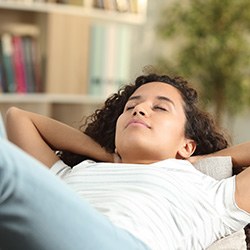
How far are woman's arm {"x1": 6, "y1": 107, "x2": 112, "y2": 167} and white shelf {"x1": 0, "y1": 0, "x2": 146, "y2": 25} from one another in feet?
5.97

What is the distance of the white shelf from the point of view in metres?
4.02

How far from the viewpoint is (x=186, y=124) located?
2.14 meters

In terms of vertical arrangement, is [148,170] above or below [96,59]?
above

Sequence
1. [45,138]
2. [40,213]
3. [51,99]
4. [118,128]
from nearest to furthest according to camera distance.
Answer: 1. [40,213]
2. [118,128]
3. [45,138]
4. [51,99]

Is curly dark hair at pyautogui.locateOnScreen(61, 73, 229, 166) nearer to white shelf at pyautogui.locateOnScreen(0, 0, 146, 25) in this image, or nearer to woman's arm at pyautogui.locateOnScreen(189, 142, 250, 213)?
woman's arm at pyautogui.locateOnScreen(189, 142, 250, 213)

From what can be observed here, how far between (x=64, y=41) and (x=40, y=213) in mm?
2923

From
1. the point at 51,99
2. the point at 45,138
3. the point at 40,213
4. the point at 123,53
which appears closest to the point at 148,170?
the point at 45,138

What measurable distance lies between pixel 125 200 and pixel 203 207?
0.21 m

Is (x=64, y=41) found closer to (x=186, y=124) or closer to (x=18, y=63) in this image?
(x=18, y=63)

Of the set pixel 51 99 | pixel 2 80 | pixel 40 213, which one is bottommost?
pixel 51 99

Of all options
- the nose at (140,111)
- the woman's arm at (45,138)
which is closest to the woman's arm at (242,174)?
the nose at (140,111)

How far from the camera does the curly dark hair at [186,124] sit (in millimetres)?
2176

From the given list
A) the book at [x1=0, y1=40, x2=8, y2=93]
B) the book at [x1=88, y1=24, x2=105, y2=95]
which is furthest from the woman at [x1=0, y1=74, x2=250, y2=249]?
the book at [x1=88, y1=24, x2=105, y2=95]

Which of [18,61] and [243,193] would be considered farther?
[18,61]
